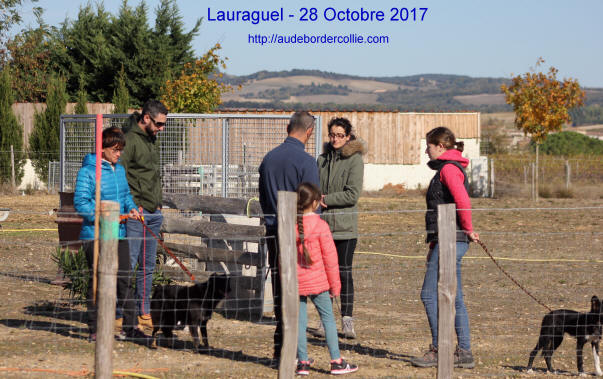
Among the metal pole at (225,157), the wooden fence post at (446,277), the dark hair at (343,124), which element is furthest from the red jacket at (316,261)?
the metal pole at (225,157)

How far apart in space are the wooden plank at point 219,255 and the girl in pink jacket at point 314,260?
2685mm

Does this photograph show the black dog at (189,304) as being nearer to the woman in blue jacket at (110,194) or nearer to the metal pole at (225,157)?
the woman in blue jacket at (110,194)

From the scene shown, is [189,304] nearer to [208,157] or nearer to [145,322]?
[145,322]

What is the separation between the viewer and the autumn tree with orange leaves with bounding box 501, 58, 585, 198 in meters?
27.2

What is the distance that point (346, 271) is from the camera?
24.4 ft

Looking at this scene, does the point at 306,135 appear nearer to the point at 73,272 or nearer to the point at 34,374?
the point at 34,374

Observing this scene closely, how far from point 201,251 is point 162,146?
315 cm

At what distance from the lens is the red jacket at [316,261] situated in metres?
5.98

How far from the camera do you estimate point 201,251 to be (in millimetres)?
9320

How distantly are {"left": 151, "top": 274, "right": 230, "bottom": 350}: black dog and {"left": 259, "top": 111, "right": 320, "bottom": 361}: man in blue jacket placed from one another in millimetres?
610

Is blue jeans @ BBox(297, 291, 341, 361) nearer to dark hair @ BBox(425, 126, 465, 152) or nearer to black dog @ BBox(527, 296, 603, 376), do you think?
dark hair @ BBox(425, 126, 465, 152)

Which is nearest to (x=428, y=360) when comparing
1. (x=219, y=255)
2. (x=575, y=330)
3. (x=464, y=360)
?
(x=464, y=360)

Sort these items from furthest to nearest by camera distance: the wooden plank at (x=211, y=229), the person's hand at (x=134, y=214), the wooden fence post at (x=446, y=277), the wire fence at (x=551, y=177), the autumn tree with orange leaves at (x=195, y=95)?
the wire fence at (x=551, y=177) < the autumn tree with orange leaves at (x=195, y=95) < the wooden plank at (x=211, y=229) < the person's hand at (x=134, y=214) < the wooden fence post at (x=446, y=277)

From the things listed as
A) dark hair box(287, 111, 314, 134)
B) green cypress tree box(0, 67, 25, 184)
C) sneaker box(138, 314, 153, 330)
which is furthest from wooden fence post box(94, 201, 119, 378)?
green cypress tree box(0, 67, 25, 184)
